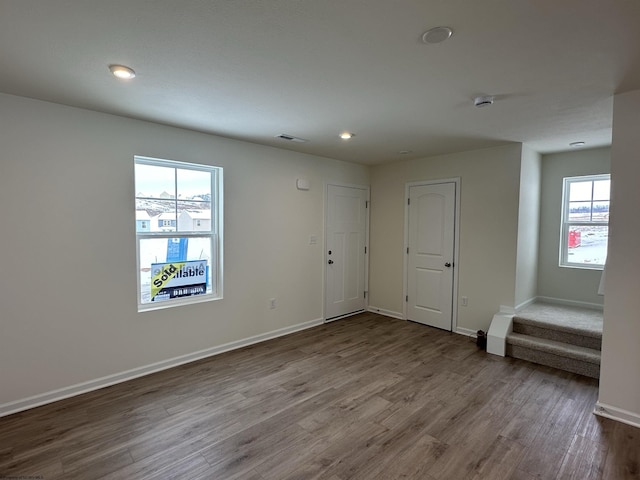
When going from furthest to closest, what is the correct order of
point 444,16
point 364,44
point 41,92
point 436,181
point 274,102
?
1. point 436,181
2. point 274,102
3. point 41,92
4. point 364,44
5. point 444,16

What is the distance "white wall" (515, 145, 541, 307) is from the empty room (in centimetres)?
5

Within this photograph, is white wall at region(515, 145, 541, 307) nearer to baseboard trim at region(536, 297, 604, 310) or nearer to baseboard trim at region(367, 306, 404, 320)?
baseboard trim at region(536, 297, 604, 310)

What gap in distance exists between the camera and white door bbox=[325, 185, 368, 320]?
495 cm

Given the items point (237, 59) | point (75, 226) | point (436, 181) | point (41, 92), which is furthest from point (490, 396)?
point (41, 92)

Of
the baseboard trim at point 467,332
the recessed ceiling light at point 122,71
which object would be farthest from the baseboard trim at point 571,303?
the recessed ceiling light at point 122,71

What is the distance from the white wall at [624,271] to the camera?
7.89 ft

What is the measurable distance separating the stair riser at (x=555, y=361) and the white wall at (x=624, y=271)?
2.58 ft

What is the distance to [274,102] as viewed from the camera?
2.61 metres

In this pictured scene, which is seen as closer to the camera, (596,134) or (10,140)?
(10,140)

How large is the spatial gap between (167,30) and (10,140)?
182cm

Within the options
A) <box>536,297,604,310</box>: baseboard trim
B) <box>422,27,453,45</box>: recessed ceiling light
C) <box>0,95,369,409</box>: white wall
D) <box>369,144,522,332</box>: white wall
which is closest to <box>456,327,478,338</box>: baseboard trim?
<box>369,144,522,332</box>: white wall

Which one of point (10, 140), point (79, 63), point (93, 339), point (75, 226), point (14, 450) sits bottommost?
point (14, 450)

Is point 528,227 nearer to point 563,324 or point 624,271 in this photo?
point 563,324

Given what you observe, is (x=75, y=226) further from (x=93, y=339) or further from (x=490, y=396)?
(x=490, y=396)
